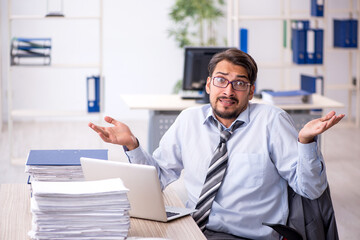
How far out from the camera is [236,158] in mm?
2295

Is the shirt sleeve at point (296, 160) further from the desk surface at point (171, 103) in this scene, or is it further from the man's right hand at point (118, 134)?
the desk surface at point (171, 103)

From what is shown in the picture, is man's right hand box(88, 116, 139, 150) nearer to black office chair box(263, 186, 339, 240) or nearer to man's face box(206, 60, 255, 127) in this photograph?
man's face box(206, 60, 255, 127)

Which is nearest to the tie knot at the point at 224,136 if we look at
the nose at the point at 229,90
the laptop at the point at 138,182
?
the nose at the point at 229,90

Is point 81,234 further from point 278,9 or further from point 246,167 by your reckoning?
point 278,9

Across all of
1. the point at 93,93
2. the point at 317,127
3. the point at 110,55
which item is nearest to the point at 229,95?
the point at 317,127

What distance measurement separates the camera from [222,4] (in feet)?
24.1

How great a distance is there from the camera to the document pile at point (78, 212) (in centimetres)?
170

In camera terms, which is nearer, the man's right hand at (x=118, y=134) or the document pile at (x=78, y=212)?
the document pile at (x=78, y=212)

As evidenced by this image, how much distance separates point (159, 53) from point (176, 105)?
2.92 meters

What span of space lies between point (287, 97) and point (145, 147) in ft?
5.97

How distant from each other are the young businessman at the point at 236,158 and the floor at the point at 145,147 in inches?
63.4

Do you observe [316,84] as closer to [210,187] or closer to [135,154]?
[210,187]

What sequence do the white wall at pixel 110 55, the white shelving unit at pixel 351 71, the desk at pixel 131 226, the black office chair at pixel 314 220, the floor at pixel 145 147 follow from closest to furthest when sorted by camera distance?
1. the desk at pixel 131 226
2. the black office chair at pixel 314 220
3. the floor at pixel 145 147
4. the white shelving unit at pixel 351 71
5. the white wall at pixel 110 55

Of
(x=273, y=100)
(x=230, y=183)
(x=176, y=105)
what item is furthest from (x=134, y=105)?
(x=230, y=183)
